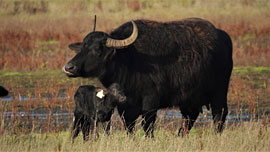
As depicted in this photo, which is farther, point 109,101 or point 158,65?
point 158,65

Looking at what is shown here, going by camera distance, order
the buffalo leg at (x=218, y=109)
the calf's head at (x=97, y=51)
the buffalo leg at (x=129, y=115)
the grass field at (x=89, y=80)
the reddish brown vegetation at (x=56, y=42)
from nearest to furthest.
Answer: the grass field at (x=89, y=80) → the calf's head at (x=97, y=51) → the buffalo leg at (x=129, y=115) → the buffalo leg at (x=218, y=109) → the reddish brown vegetation at (x=56, y=42)

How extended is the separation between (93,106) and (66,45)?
1359cm

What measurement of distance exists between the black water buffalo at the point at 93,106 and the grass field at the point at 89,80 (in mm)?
245

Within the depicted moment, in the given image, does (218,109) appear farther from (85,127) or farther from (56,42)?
(56,42)

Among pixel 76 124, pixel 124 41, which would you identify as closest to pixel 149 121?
pixel 76 124

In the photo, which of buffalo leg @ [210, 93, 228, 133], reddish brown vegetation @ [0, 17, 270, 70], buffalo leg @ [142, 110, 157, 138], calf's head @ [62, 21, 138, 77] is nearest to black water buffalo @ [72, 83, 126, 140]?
calf's head @ [62, 21, 138, 77]

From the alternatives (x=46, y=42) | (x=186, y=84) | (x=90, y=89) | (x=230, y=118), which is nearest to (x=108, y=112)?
(x=90, y=89)

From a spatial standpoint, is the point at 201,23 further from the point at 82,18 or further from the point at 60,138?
the point at 82,18

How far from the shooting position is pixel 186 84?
32.1 ft

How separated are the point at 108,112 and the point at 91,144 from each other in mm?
806

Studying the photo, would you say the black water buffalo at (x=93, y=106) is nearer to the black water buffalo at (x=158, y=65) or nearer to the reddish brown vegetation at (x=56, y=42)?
the black water buffalo at (x=158, y=65)

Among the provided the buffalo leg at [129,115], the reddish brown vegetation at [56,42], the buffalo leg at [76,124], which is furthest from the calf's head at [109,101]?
the reddish brown vegetation at [56,42]

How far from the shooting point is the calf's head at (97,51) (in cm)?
902

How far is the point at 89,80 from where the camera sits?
16.3 meters
